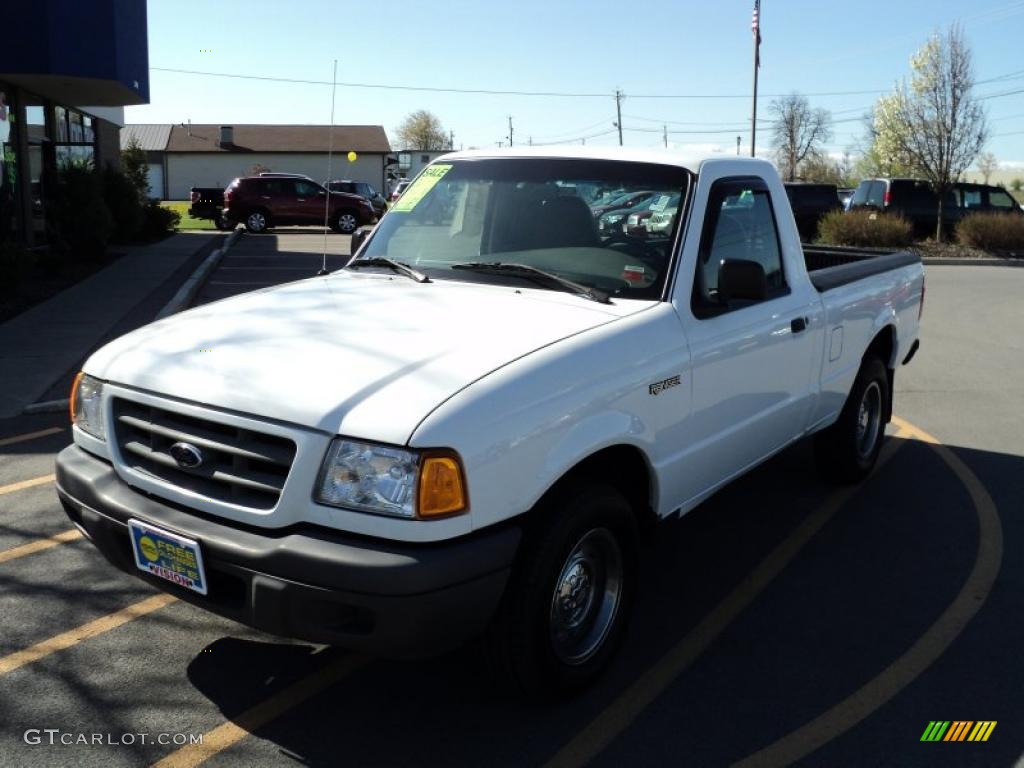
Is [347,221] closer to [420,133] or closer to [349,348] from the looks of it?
[349,348]

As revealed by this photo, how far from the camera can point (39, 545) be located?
484cm

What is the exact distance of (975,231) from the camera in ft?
84.0

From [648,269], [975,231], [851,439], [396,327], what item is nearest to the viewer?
[396,327]

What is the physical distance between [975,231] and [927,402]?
19527mm

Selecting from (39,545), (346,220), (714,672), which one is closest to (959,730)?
(714,672)

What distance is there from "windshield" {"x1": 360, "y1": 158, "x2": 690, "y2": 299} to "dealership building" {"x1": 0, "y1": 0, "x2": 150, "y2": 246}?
38.0 ft

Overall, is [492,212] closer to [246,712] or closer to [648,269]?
[648,269]

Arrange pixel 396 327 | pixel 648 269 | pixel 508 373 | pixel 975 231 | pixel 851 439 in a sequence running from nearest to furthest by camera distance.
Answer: pixel 508 373
pixel 396 327
pixel 648 269
pixel 851 439
pixel 975 231

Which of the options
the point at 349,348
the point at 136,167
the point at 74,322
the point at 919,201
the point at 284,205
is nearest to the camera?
the point at 349,348

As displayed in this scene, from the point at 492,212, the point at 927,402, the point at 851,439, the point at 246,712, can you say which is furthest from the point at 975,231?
the point at 246,712

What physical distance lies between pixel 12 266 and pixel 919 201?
78.2ft

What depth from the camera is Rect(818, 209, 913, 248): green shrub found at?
24.3m

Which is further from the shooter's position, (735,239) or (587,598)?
(735,239)

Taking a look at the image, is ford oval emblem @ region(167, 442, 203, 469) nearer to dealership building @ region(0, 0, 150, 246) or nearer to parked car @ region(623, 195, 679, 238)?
parked car @ region(623, 195, 679, 238)
